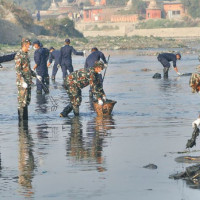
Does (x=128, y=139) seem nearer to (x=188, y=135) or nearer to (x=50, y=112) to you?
(x=188, y=135)

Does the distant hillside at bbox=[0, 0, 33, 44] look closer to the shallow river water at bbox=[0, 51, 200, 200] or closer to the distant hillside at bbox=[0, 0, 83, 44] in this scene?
the distant hillside at bbox=[0, 0, 83, 44]

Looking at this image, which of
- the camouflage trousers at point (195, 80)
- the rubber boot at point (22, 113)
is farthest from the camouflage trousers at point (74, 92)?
the camouflage trousers at point (195, 80)

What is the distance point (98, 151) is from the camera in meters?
13.1

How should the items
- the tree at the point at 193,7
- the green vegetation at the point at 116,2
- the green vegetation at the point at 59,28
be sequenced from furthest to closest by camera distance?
the green vegetation at the point at 116,2, the tree at the point at 193,7, the green vegetation at the point at 59,28

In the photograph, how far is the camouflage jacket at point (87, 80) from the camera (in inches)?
681

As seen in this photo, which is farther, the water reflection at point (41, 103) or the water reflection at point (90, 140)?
the water reflection at point (41, 103)

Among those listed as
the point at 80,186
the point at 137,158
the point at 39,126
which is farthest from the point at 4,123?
the point at 80,186

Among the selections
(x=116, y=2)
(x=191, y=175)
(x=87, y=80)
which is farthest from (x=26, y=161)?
(x=116, y=2)

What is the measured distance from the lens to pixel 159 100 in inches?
919

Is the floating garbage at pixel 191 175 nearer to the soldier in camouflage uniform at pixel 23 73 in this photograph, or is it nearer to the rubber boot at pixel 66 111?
the soldier in camouflage uniform at pixel 23 73

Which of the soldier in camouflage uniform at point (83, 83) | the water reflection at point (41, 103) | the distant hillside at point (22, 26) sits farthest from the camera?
the distant hillside at point (22, 26)

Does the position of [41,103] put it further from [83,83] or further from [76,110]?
[83,83]

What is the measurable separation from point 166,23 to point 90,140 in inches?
5627

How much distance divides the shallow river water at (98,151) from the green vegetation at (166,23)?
132224mm
